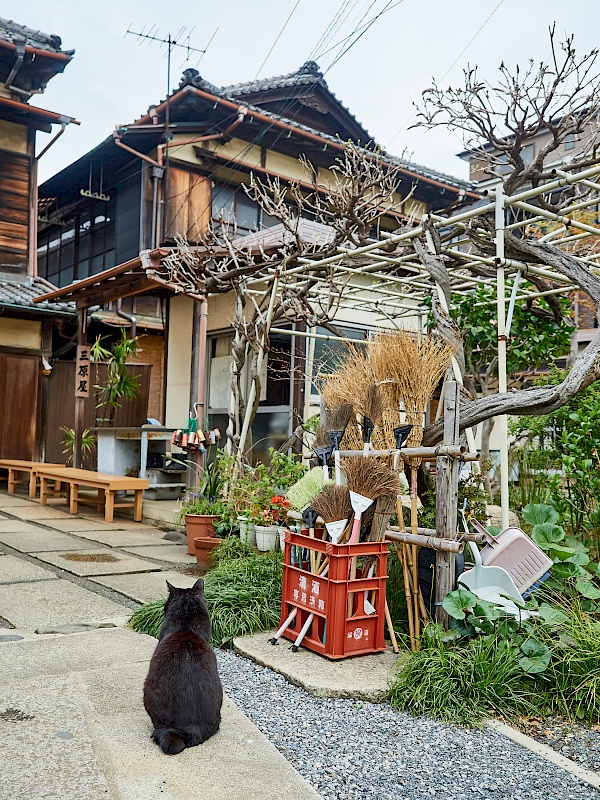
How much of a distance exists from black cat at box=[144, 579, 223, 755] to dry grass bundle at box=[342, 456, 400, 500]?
1.21 m

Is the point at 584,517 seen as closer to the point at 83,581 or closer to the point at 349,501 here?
the point at 349,501

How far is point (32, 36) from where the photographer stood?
38.9 ft

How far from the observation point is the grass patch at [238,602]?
3.79 m

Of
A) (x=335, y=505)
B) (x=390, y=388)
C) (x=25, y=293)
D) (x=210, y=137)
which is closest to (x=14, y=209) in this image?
(x=25, y=293)

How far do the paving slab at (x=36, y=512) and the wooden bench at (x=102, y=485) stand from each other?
0.65ft

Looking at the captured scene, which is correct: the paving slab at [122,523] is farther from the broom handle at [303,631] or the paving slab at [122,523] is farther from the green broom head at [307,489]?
the broom handle at [303,631]

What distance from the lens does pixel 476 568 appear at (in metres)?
3.43

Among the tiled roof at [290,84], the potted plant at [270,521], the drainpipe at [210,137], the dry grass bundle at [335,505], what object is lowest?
the potted plant at [270,521]

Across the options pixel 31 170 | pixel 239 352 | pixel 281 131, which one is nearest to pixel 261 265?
pixel 239 352

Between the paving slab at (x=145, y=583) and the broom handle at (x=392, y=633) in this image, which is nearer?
the broom handle at (x=392, y=633)

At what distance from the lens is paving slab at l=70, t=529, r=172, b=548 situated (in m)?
6.93

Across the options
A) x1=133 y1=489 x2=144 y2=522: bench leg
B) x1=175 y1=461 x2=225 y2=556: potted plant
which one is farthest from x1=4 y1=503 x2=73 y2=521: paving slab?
x1=175 y1=461 x2=225 y2=556: potted plant

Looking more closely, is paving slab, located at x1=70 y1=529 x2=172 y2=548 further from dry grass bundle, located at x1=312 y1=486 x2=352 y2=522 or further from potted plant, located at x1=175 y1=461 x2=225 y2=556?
dry grass bundle, located at x1=312 y1=486 x2=352 y2=522

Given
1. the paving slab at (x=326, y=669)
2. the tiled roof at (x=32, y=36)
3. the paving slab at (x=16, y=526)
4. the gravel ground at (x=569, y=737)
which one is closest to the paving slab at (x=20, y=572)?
the paving slab at (x=16, y=526)
